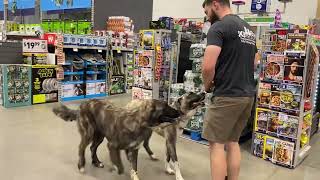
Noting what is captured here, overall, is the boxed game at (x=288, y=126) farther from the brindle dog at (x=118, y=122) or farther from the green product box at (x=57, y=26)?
the green product box at (x=57, y=26)

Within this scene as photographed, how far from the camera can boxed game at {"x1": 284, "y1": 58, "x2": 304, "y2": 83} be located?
3.40 meters

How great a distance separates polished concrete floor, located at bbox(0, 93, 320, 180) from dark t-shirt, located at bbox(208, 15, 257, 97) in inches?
46.1

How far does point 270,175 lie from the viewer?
11.0 feet

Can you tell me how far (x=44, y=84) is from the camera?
6.24 metres

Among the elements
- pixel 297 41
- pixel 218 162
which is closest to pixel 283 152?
pixel 297 41

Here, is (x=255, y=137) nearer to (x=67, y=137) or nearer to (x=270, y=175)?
(x=270, y=175)

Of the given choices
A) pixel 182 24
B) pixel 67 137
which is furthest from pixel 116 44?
pixel 67 137

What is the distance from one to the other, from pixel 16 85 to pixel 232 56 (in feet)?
15.5

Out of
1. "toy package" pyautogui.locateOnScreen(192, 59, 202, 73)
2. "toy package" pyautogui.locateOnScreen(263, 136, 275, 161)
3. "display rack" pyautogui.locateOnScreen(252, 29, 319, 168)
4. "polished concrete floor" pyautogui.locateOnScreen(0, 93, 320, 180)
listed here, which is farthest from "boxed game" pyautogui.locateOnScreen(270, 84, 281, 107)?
"toy package" pyautogui.locateOnScreen(192, 59, 202, 73)

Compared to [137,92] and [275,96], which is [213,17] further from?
[137,92]

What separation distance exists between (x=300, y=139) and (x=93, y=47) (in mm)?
4850

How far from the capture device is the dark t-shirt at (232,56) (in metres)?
2.29

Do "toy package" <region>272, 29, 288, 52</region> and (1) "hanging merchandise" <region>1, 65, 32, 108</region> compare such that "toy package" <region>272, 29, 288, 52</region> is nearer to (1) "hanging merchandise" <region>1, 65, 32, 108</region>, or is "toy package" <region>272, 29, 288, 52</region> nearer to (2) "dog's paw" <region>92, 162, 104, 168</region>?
(2) "dog's paw" <region>92, 162, 104, 168</region>

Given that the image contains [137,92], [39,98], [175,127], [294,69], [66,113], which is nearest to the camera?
[175,127]
